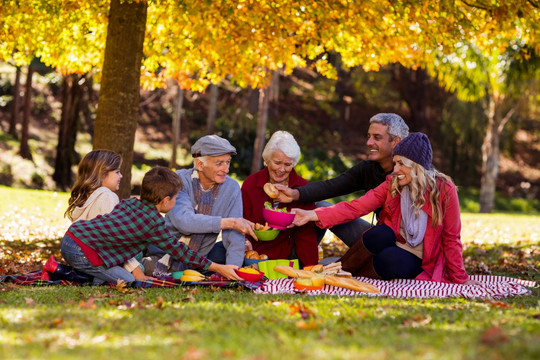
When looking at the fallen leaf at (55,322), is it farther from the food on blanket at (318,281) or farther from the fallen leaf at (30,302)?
the food on blanket at (318,281)

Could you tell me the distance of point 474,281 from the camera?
19.9 feet

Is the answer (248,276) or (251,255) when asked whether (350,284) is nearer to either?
(248,276)

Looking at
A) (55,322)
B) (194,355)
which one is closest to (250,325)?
(194,355)

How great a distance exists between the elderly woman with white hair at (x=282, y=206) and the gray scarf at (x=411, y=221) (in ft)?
3.59

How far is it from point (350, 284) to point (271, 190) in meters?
1.35

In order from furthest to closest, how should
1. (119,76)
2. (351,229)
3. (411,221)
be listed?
(119,76), (351,229), (411,221)

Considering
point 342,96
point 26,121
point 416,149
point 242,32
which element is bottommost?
point 416,149

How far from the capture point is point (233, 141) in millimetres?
24094

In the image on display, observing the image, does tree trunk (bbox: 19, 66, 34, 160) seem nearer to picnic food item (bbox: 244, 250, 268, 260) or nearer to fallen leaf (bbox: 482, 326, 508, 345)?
picnic food item (bbox: 244, 250, 268, 260)

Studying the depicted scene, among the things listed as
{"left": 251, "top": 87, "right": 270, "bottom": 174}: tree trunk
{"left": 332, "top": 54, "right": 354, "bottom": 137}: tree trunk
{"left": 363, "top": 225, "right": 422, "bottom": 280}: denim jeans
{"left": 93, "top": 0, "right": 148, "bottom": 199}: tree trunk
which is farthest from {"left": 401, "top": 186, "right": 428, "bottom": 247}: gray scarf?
{"left": 332, "top": 54, "right": 354, "bottom": 137}: tree trunk

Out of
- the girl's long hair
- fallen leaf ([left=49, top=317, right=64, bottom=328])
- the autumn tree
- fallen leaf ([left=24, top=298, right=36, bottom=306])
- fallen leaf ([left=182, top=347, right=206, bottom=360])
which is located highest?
the autumn tree

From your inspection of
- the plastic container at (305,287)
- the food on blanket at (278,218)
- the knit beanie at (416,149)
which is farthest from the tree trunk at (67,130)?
Answer: the plastic container at (305,287)

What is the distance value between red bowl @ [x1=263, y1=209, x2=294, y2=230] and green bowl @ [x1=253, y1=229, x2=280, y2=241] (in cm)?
6

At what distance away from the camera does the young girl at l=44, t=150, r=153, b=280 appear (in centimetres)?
611
